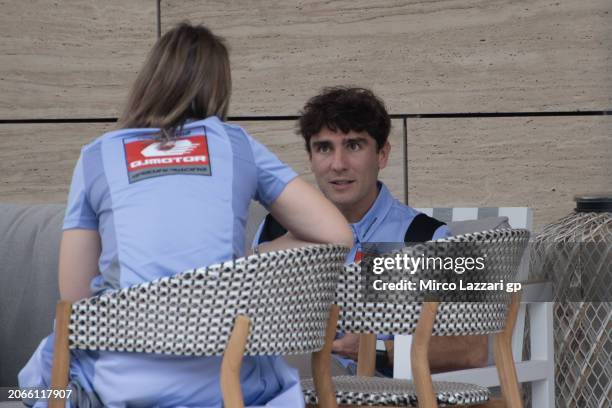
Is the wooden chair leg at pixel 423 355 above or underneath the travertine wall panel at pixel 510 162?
underneath

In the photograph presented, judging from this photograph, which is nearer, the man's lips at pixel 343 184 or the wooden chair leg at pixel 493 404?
the wooden chair leg at pixel 493 404

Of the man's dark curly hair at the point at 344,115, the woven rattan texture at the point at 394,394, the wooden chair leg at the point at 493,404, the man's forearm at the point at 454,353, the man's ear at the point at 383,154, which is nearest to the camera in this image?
the woven rattan texture at the point at 394,394

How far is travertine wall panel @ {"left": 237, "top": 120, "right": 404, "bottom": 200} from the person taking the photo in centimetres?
481

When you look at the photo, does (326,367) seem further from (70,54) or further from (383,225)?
(70,54)

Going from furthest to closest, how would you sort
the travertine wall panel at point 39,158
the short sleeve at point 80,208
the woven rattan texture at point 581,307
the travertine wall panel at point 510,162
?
the travertine wall panel at point 39,158 → the travertine wall panel at point 510,162 → the woven rattan texture at point 581,307 → the short sleeve at point 80,208

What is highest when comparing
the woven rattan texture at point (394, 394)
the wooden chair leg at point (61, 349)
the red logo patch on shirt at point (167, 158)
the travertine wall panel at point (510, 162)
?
the red logo patch on shirt at point (167, 158)

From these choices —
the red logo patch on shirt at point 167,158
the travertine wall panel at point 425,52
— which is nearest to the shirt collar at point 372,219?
the travertine wall panel at point 425,52

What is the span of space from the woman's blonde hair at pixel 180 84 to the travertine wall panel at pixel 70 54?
262 centimetres

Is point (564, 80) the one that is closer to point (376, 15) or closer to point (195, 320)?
point (376, 15)

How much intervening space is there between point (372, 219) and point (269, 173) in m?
1.29

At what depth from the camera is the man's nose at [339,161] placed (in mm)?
3737

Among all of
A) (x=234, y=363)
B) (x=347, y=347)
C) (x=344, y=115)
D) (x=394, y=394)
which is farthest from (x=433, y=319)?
(x=344, y=115)

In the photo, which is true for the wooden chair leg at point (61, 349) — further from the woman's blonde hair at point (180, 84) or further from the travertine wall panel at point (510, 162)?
the travertine wall panel at point (510, 162)

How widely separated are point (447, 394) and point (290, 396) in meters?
0.45
